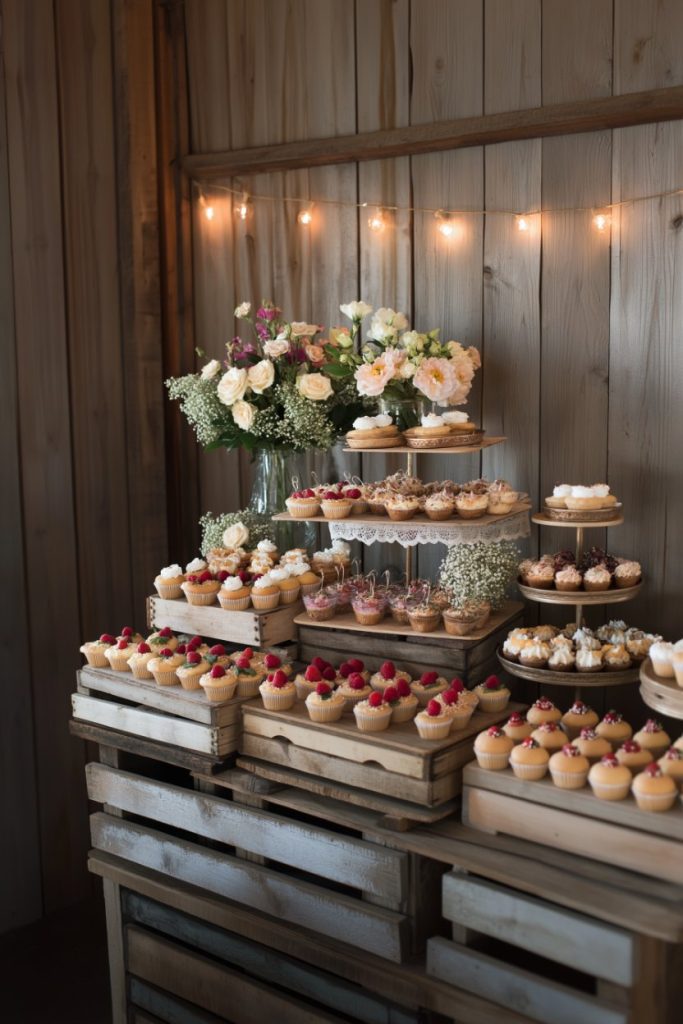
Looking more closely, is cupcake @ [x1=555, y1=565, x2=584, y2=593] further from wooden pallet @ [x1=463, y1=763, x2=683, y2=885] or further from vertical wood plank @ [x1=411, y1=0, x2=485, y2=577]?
vertical wood plank @ [x1=411, y1=0, x2=485, y2=577]

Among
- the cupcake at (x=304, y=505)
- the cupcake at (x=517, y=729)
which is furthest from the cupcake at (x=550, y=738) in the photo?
the cupcake at (x=304, y=505)

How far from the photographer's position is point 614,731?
6.86 ft

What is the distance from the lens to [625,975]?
1782 mm

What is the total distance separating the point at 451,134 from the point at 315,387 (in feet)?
2.57

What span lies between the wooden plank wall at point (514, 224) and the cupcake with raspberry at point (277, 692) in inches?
33.4

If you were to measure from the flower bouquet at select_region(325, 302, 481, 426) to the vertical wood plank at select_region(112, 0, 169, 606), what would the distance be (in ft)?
2.63

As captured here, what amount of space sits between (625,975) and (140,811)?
126 cm

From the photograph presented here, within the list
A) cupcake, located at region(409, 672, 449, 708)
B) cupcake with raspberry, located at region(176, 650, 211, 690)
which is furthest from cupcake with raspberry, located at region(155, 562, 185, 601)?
cupcake, located at region(409, 672, 449, 708)

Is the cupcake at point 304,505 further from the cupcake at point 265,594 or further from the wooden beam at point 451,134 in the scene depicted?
the wooden beam at point 451,134

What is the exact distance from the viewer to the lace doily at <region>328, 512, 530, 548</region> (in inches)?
95.7

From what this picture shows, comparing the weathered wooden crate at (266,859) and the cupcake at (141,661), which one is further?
the cupcake at (141,661)

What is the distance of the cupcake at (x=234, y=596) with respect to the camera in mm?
2617

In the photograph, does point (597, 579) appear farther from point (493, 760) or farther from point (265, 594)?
point (265, 594)

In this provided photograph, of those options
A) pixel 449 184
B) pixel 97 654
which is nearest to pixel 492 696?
pixel 97 654
